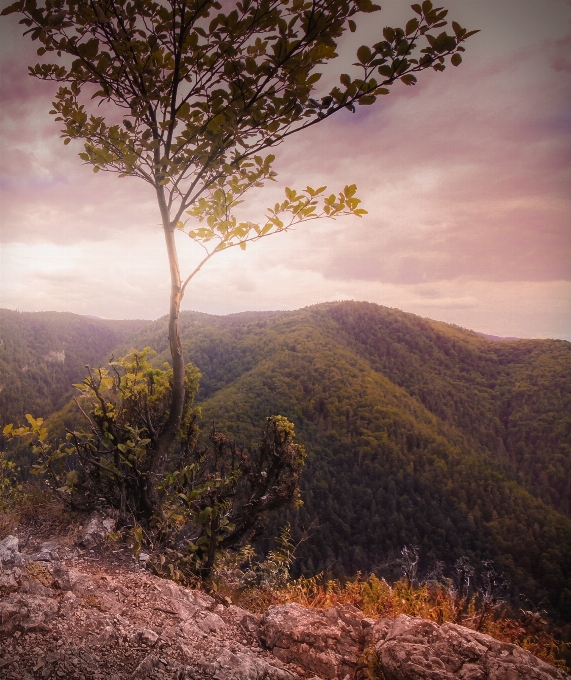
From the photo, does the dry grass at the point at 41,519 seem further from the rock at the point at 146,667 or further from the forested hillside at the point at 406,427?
the forested hillside at the point at 406,427

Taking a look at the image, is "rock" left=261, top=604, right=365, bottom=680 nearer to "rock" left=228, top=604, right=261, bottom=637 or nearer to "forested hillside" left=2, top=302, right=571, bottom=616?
"rock" left=228, top=604, right=261, bottom=637

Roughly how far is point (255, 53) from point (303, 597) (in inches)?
195

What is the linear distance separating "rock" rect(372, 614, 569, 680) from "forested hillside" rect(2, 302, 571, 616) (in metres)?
55.3

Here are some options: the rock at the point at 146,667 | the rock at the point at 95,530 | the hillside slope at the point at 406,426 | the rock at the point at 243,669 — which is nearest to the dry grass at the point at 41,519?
the rock at the point at 95,530

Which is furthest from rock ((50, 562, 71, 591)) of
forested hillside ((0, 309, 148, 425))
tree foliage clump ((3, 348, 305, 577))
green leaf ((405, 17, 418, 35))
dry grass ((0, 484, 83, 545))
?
forested hillside ((0, 309, 148, 425))

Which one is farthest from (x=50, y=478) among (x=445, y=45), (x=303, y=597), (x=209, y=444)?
(x=445, y=45)

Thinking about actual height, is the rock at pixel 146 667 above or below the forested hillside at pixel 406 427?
above

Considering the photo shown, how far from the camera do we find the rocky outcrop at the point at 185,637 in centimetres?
190

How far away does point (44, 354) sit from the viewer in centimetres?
14925

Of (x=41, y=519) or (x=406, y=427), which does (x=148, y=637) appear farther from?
(x=406, y=427)

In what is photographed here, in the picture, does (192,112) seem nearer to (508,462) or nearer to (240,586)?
(240,586)

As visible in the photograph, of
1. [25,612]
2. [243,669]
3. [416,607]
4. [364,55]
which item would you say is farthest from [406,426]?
[364,55]

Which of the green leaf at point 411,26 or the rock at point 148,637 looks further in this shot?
the rock at point 148,637

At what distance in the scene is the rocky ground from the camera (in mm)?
1897
